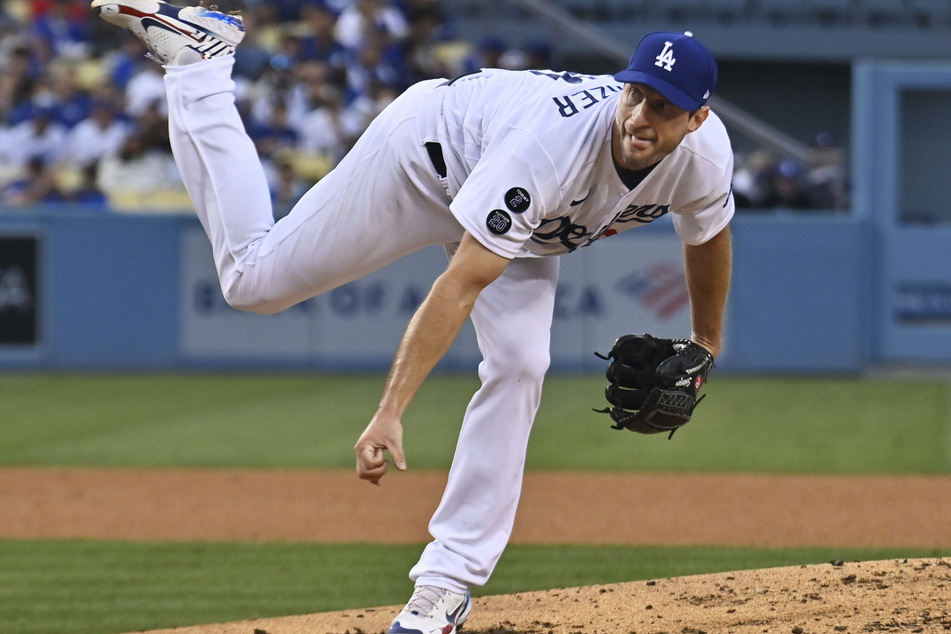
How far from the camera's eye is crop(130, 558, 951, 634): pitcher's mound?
3.56 meters

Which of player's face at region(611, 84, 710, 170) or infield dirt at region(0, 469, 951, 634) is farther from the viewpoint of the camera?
infield dirt at region(0, 469, 951, 634)

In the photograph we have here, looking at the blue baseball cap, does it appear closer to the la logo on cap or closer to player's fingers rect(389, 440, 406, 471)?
the la logo on cap

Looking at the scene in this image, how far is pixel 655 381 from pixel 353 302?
753cm

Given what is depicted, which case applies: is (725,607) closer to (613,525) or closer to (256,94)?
(613,525)

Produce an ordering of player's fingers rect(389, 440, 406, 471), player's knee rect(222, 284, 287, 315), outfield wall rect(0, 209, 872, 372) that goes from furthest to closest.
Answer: outfield wall rect(0, 209, 872, 372)
player's knee rect(222, 284, 287, 315)
player's fingers rect(389, 440, 406, 471)

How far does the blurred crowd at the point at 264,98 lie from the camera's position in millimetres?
11719

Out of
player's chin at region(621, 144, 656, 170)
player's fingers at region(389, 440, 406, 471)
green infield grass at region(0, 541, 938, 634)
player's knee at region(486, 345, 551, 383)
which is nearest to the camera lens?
player's fingers at region(389, 440, 406, 471)

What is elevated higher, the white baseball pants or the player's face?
the player's face

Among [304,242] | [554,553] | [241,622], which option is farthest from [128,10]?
[554,553]

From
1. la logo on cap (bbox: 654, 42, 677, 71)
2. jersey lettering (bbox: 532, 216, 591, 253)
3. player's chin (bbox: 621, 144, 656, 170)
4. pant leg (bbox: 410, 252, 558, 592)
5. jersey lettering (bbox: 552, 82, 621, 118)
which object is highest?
la logo on cap (bbox: 654, 42, 677, 71)

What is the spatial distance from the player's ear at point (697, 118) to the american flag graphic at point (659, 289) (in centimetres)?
753

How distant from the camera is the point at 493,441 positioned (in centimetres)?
370

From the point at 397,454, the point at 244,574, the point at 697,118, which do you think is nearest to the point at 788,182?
the point at 244,574

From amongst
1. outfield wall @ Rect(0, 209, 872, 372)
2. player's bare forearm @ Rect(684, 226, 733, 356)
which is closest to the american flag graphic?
outfield wall @ Rect(0, 209, 872, 372)
